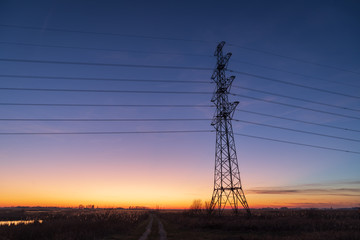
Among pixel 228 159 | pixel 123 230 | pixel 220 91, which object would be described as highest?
pixel 220 91

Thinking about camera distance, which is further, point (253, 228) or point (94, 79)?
point (253, 228)

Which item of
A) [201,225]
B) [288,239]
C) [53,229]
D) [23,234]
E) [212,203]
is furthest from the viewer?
[212,203]

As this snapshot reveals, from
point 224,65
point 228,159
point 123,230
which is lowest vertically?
point 123,230

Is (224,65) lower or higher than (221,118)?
higher

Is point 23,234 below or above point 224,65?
below

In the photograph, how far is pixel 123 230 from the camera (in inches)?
1368

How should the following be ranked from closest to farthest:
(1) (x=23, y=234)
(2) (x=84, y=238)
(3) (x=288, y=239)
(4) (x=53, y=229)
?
(3) (x=288, y=239) < (2) (x=84, y=238) < (1) (x=23, y=234) < (4) (x=53, y=229)

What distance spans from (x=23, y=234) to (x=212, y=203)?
26.4 metres

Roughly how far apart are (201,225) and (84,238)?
16.6 meters

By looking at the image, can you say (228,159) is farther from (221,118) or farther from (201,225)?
(201,225)

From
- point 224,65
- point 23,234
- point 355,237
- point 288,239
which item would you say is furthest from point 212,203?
point 23,234

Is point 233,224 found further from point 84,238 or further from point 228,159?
point 84,238

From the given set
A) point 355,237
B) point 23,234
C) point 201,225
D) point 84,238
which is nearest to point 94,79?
point 84,238

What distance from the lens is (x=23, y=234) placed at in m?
27.6
